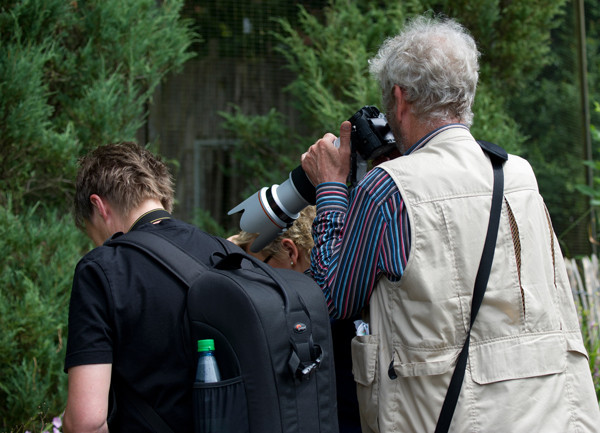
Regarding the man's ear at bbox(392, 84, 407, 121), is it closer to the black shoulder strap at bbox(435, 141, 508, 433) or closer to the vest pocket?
the black shoulder strap at bbox(435, 141, 508, 433)

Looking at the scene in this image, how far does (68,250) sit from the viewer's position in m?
3.75

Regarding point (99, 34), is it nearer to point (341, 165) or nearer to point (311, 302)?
point (341, 165)

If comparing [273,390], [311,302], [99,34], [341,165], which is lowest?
[273,390]

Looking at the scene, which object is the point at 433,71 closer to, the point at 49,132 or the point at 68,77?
the point at 49,132

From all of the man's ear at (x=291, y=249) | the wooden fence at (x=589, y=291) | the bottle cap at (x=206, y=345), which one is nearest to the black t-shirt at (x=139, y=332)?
the bottle cap at (x=206, y=345)

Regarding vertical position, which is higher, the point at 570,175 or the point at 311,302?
the point at 570,175

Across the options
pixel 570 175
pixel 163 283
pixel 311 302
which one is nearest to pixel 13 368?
pixel 163 283

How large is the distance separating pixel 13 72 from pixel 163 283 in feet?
7.83

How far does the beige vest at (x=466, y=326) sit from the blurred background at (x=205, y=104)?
181 cm

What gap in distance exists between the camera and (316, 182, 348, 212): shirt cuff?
1916mm

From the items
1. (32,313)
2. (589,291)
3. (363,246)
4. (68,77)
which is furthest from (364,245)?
(589,291)

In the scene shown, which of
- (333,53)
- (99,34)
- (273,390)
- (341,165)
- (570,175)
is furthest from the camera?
(570,175)

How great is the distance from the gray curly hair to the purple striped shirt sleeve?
250 millimetres

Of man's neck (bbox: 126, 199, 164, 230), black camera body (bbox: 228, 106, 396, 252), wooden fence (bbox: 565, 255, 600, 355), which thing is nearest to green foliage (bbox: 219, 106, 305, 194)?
wooden fence (bbox: 565, 255, 600, 355)
